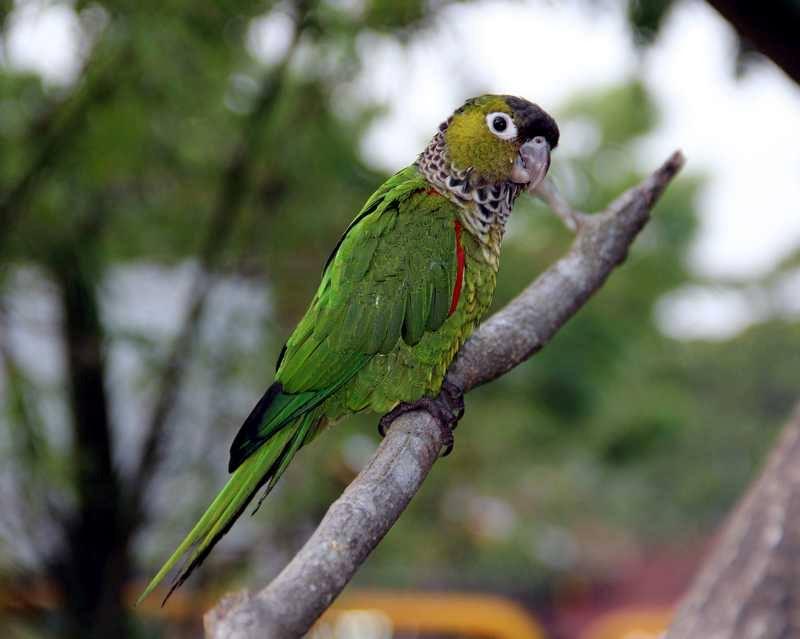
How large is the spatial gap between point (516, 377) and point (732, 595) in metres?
2.39

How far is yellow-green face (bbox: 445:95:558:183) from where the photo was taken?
1008mm

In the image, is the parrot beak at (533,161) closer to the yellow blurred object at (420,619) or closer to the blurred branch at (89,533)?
the blurred branch at (89,533)

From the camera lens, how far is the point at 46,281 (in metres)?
3.19

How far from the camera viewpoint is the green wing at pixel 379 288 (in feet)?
3.80

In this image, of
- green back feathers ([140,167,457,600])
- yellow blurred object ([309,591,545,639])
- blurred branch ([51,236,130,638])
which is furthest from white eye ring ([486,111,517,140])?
yellow blurred object ([309,591,545,639])

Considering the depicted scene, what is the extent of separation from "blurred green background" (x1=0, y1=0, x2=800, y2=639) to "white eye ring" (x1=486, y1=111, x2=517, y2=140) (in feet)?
2.97

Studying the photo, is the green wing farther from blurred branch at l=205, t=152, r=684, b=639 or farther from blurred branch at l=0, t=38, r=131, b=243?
blurred branch at l=0, t=38, r=131, b=243

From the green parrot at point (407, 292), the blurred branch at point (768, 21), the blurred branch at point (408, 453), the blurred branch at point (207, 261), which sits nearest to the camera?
the blurred branch at point (408, 453)

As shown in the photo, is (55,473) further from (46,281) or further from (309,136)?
(309,136)

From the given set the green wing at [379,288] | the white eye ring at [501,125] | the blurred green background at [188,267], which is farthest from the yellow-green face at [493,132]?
the blurred green background at [188,267]

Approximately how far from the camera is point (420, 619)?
13.5 feet

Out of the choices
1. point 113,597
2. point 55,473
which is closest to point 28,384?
point 55,473

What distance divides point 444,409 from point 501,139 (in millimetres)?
434

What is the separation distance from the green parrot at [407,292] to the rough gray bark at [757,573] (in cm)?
58
